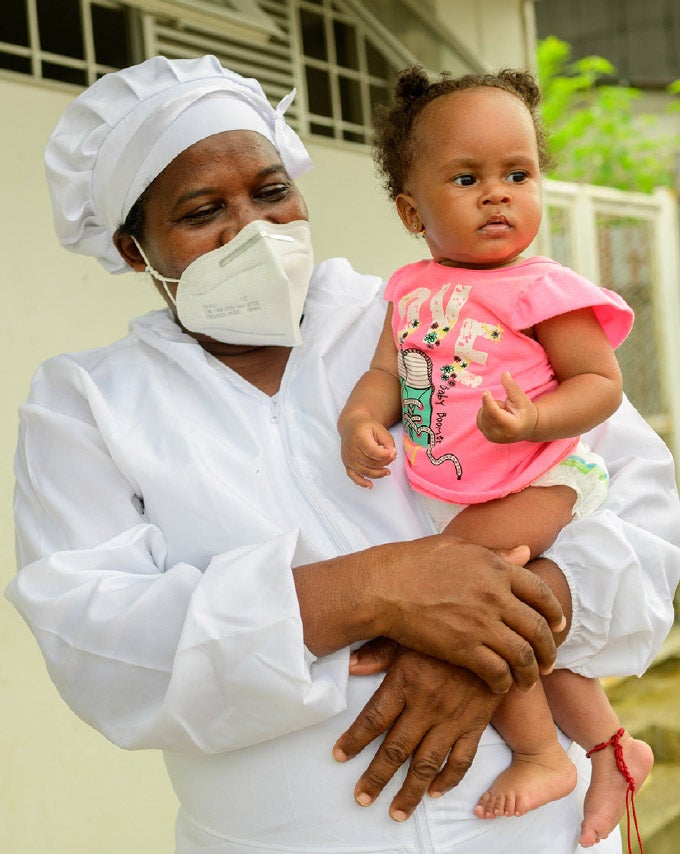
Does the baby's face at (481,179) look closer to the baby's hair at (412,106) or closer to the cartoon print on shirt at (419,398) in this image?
the baby's hair at (412,106)

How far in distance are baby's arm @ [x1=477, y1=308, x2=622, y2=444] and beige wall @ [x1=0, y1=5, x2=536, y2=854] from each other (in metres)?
2.09

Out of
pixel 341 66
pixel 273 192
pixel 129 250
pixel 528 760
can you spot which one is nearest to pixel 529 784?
pixel 528 760

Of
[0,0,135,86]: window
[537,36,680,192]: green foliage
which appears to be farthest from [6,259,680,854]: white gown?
[537,36,680,192]: green foliage

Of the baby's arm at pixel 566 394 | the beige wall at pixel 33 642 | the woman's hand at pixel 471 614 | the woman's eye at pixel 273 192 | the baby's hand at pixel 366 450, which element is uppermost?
the woman's eye at pixel 273 192

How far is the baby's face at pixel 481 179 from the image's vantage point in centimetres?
195

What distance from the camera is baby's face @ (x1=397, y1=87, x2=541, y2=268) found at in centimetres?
195

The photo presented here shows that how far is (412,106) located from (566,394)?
27.1 inches

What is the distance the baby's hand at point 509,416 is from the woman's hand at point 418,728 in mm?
389

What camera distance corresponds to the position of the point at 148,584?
5.92 ft

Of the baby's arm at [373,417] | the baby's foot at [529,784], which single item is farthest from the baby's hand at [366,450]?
the baby's foot at [529,784]

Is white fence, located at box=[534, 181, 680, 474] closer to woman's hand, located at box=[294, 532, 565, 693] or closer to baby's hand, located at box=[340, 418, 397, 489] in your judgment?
baby's hand, located at box=[340, 418, 397, 489]

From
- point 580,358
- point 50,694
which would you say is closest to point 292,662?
point 580,358

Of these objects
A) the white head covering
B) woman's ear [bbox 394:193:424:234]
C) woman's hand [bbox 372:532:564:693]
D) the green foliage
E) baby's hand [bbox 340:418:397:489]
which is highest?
the white head covering

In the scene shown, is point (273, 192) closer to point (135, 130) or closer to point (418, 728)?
point (135, 130)
